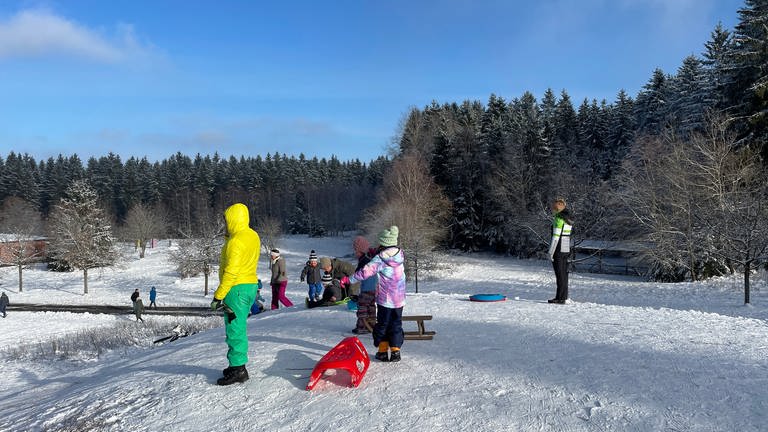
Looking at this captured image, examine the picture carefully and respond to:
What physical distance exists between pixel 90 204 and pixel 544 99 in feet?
→ 194

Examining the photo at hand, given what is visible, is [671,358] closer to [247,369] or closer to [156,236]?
[247,369]

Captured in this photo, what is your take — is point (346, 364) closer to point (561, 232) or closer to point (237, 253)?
point (237, 253)

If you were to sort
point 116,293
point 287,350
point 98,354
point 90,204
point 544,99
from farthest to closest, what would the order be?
point 544,99 → point 90,204 → point 116,293 → point 98,354 → point 287,350

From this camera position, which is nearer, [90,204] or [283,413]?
[283,413]

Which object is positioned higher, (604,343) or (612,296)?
(604,343)

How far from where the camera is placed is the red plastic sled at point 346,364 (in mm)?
5645

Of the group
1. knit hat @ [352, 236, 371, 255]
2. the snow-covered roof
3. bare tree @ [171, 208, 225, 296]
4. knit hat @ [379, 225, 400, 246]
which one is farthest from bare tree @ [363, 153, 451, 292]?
the snow-covered roof

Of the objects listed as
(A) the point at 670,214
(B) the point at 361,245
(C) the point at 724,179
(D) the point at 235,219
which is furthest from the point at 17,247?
(C) the point at 724,179

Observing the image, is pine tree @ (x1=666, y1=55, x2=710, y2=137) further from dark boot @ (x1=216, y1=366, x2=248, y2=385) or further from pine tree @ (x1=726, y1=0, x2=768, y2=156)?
dark boot @ (x1=216, y1=366, x2=248, y2=385)

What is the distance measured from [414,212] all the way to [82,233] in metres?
31.3

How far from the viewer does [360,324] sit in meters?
8.69

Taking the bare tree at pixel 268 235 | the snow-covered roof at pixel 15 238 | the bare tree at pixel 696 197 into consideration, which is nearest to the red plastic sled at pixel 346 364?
the bare tree at pixel 696 197

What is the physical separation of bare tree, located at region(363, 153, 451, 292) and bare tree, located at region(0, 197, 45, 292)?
34.0 m

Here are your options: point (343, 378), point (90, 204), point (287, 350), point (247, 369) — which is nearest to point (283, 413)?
point (343, 378)
